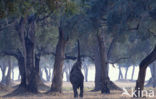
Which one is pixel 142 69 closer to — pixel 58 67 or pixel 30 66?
pixel 58 67

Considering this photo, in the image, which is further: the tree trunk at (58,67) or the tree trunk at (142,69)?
the tree trunk at (58,67)

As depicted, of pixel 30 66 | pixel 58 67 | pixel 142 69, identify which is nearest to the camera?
pixel 142 69

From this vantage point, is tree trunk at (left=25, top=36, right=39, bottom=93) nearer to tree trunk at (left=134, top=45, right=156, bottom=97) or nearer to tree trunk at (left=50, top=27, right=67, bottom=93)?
tree trunk at (left=50, top=27, right=67, bottom=93)

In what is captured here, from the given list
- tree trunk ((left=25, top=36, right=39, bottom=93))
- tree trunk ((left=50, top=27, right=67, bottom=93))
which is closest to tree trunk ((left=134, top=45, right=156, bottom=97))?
tree trunk ((left=50, top=27, right=67, bottom=93))

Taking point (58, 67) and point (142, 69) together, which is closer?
point (142, 69)

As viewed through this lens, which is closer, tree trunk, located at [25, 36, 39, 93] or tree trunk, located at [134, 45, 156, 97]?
tree trunk, located at [134, 45, 156, 97]

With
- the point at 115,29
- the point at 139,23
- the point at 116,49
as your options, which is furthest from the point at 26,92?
the point at 116,49

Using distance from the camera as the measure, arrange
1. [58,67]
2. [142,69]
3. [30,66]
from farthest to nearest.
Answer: [58,67] → [30,66] → [142,69]

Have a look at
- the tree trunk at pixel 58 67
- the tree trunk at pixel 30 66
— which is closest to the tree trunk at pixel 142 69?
the tree trunk at pixel 58 67

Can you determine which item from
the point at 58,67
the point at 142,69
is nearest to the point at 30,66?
the point at 58,67

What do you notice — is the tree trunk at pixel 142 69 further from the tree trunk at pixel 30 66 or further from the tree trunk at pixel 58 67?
the tree trunk at pixel 30 66

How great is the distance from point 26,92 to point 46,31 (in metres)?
7.48

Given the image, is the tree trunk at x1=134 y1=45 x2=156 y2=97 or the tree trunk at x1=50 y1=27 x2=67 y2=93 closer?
the tree trunk at x1=134 y1=45 x2=156 y2=97

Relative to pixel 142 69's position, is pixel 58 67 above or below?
above
